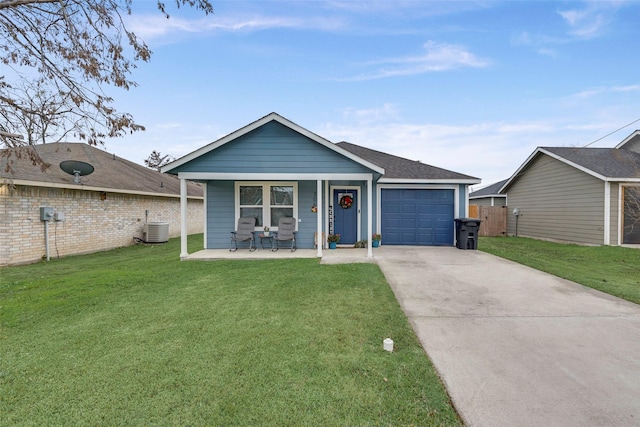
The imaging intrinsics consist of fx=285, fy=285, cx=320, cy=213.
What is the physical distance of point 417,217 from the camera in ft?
34.3

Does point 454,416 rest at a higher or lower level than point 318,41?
lower

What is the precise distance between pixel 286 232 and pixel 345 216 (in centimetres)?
217

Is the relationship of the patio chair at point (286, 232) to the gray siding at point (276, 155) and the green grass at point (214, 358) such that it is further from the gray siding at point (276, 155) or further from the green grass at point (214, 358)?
the green grass at point (214, 358)

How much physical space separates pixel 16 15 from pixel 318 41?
879cm

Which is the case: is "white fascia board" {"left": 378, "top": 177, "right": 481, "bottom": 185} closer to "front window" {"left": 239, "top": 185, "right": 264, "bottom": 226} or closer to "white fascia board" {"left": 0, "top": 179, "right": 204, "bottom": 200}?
"front window" {"left": 239, "top": 185, "right": 264, "bottom": 226}

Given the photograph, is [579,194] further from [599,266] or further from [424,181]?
[424,181]

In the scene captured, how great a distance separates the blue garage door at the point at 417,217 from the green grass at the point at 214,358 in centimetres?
557

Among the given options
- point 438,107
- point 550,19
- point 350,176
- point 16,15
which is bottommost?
point 350,176

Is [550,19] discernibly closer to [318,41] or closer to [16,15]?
[318,41]

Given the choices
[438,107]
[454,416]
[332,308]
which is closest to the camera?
[454,416]

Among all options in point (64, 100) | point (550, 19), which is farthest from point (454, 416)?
point (550, 19)

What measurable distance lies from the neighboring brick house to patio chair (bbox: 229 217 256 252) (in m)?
4.47

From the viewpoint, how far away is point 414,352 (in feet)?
9.23

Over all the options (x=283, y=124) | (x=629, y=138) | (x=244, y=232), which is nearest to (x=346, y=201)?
(x=283, y=124)
